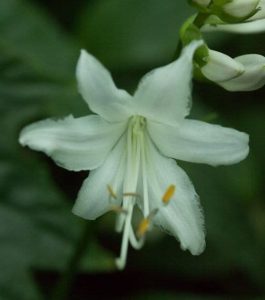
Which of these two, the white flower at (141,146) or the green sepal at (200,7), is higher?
the green sepal at (200,7)

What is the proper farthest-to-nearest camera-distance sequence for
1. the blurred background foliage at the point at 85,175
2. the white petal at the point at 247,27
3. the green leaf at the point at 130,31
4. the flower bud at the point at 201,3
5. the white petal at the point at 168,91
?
the green leaf at the point at 130,31
the blurred background foliage at the point at 85,175
the white petal at the point at 247,27
the flower bud at the point at 201,3
the white petal at the point at 168,91

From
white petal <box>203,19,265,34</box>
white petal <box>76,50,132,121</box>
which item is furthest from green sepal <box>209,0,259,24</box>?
white petal <box>76,50,132,121</box>

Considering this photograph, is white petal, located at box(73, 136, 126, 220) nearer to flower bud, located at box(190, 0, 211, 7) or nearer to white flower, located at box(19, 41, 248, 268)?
white flower, located at box(19, 41, 248, 268)

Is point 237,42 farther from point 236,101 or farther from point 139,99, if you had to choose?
point 139,99

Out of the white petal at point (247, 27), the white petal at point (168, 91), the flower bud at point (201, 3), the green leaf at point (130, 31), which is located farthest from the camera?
the green leaf at point (130, 31)

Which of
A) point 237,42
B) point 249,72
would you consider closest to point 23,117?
point 249,72

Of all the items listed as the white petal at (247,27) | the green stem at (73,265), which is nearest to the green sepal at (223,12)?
the white petal at (247,27)

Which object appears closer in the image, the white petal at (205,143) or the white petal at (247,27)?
the white petal at (205,143)

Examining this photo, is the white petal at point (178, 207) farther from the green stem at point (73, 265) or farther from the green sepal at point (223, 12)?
the green sepal at point (223, 12)
